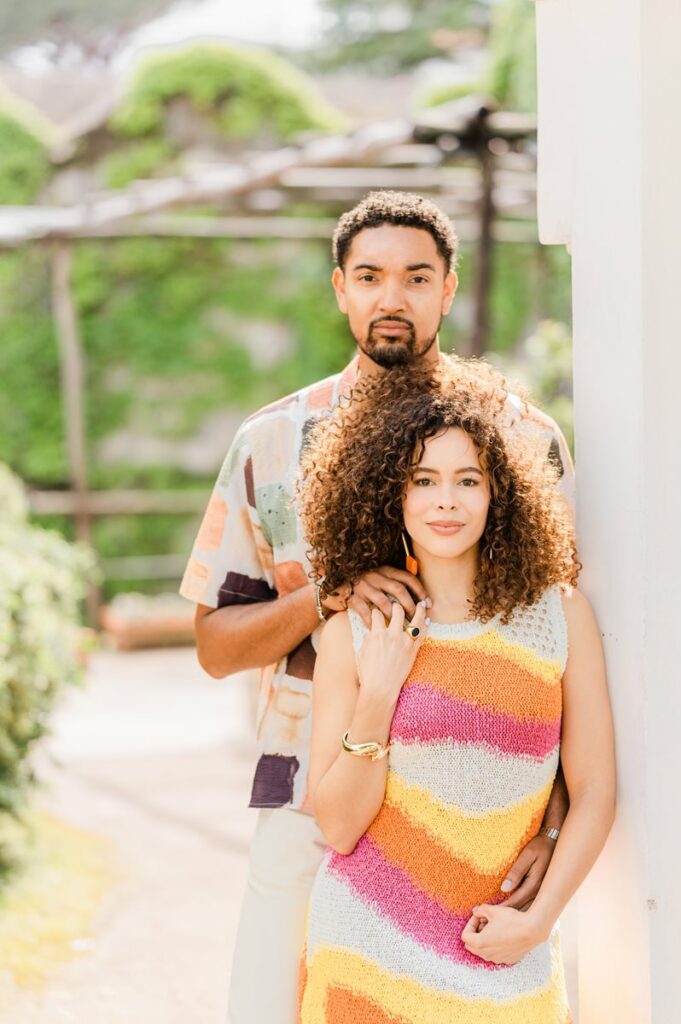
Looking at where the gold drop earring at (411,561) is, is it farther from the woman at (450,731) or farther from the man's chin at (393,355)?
the man's chin at (393,355)

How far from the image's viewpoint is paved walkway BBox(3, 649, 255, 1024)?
4.11 meters

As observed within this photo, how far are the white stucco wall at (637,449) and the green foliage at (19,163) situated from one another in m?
14.1

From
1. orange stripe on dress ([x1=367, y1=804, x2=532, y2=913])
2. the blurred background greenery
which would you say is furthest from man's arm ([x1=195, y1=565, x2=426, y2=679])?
the blurred background greenery

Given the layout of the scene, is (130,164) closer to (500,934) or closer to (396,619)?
(396,619)

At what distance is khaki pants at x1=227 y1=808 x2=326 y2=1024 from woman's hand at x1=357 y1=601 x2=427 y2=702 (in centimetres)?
55

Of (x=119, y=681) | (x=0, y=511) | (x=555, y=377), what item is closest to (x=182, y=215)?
(x=119, y=681)

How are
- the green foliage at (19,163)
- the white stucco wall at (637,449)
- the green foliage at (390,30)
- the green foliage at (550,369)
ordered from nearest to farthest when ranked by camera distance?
the white stucco wall at (637,449) < the green foliage at (550,369) < the green foliage at (19,163) < the green foliage at (390,30)

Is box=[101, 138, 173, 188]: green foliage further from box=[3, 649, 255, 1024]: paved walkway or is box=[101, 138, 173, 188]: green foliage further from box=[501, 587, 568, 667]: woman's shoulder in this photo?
box=[501, 587, 568, 667]: woman's shoulder

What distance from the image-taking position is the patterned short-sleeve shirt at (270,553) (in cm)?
234

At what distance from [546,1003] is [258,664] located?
78 cm

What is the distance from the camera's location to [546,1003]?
6.08 feet

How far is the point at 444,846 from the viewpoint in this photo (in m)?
1.86

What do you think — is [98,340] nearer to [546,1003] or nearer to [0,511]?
[0,511]

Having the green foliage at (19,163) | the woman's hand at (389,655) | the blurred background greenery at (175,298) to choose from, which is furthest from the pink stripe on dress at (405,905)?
the green foliage at (19,163)
